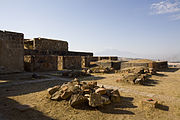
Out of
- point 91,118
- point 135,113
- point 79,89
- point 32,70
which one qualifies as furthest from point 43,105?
point 32,70

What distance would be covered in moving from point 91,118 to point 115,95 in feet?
4.89

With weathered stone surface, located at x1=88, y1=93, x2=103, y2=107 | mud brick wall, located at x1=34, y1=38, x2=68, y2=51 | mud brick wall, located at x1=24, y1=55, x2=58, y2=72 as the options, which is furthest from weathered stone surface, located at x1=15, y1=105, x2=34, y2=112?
mud brick wall, located at x1=34, y1=38, x2=68, y2=51

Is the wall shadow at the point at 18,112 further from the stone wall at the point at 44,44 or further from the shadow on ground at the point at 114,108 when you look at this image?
the stone wall at the point at 44,44

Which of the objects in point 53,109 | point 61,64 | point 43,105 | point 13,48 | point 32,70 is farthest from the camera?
point 61,64

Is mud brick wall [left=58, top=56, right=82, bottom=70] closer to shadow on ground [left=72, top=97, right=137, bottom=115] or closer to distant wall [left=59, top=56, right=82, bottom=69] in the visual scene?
distant wall [left=59, top=56, right=82, bottom=69]

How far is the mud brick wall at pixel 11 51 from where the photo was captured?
1122cm

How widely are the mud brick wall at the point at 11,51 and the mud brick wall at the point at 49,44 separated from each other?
8.30 m

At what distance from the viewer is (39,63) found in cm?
1402

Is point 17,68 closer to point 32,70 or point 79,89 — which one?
point 32,70

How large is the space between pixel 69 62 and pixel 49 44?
22.8ft

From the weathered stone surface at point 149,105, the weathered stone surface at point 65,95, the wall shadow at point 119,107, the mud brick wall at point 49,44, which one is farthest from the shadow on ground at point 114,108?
the mud brick wall at point 49,44

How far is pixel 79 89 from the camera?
180 inches

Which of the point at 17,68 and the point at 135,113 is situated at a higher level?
the point at 17,68

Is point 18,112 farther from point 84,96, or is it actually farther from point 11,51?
point 11,51
